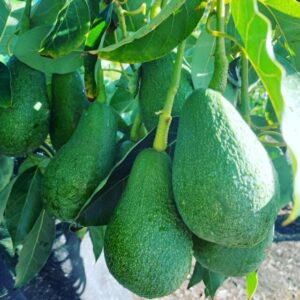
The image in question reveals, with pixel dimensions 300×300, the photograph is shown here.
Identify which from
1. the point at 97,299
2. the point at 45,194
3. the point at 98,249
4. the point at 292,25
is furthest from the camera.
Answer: the point at 97,299

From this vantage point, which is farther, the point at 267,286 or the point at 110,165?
the point at 267,286

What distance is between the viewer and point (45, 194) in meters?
0.90

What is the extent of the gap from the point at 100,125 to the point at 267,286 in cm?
233

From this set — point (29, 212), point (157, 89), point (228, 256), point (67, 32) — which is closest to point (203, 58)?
point (157, 89)

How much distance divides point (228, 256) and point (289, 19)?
36cm

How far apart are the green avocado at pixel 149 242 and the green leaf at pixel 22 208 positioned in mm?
382

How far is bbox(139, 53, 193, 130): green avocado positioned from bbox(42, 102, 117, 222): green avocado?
0.08 metres

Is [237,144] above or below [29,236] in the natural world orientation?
above

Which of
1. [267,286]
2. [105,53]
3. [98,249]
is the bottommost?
[267,286]

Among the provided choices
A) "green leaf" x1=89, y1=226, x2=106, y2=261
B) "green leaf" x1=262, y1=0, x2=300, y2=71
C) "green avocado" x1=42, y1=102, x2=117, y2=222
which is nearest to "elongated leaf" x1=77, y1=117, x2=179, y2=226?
"green avocado" x1=42, y1=102, x2=117, y2=222

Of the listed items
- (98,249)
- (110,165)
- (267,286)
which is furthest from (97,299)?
(110,165)

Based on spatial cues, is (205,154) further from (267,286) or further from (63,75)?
(267,286)

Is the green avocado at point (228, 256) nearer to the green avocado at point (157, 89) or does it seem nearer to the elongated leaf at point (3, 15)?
the green avocado at point (157, 89)

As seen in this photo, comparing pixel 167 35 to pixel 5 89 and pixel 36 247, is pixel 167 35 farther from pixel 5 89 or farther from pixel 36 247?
pixel 36 247
